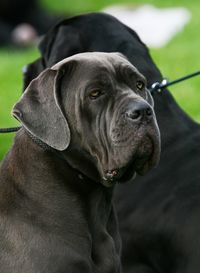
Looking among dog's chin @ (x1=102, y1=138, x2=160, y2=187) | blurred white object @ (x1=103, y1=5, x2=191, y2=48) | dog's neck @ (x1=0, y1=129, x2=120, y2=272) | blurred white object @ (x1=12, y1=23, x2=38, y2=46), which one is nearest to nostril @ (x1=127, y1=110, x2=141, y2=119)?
dog's chin @ (x1=102, y1=138, x2=160, y2=187)

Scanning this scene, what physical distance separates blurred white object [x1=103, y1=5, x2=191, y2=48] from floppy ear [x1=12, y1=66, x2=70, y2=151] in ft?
26.9

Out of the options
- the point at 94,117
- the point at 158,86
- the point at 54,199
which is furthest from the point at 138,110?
the point at 158,86

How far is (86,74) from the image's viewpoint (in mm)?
4641

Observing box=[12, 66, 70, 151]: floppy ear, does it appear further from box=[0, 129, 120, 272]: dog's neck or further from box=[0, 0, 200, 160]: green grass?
box=[0, 0, 200, 160]: green grass

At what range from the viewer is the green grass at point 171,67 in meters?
9.82

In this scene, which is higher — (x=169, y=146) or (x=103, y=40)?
(x=103, y=40)

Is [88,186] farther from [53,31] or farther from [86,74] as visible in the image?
[53,31]

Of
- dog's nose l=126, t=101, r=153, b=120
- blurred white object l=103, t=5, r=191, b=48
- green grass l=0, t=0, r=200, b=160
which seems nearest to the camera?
dog's nose l=126, t=101, r=153, b=120

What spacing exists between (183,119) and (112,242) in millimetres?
1366

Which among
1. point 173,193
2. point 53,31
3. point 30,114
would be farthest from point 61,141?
point 53,31

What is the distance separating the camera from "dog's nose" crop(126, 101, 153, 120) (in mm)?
4484

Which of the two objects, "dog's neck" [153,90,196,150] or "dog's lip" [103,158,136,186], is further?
"dog's neck" [153,90,196,150]

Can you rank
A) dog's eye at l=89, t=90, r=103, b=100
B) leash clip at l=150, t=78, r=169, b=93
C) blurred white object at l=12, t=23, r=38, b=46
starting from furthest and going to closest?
blurred white object at l=12, t=23, r=38, b=46, leash clip at l=150, t=78, r=169, b=93, dog's eye at l=89, t=90, r=103, b=100

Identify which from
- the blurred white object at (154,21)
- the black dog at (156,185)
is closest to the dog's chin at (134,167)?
the black dog at (156,185)
